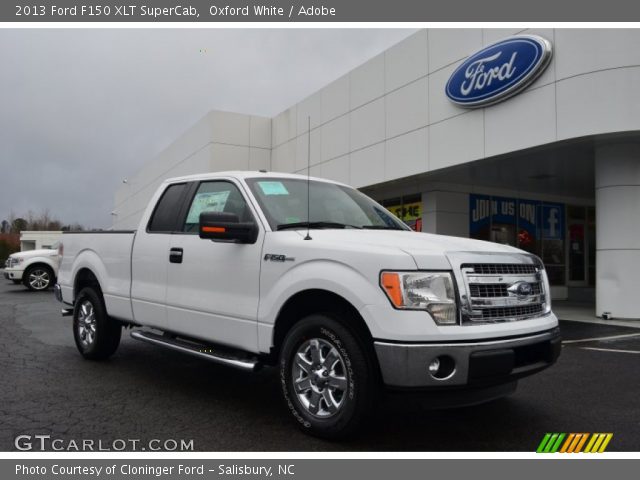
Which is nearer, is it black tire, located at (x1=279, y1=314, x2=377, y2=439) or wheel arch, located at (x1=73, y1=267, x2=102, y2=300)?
black tire, located at (x1=279, y1=314, x2=377, y2=439)

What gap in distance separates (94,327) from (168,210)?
1856 millimetres

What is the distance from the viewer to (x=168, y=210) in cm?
557

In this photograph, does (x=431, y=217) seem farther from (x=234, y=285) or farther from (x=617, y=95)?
(x=234, y=285)

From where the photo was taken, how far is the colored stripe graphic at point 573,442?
374 centimetres

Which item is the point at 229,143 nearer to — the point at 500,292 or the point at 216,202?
the point at 216,202

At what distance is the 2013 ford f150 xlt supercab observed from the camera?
3438mm

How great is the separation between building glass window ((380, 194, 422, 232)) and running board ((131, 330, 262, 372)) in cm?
1307

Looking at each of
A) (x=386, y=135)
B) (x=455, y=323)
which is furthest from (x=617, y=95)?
(x=455, y=323)

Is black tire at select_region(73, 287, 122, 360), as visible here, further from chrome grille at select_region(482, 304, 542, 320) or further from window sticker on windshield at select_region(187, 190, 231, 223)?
chrome grille at select_region(482, 304, 542, 320)

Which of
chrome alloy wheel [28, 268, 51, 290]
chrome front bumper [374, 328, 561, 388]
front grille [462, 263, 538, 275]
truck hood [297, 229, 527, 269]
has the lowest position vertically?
chrome alloy wheel [28, 268, 51, 290]

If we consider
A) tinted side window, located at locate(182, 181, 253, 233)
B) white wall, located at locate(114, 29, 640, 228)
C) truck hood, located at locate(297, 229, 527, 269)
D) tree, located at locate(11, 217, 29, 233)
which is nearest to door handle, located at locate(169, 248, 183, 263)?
tinted side window, located at locate(182, 181, 253, 233)

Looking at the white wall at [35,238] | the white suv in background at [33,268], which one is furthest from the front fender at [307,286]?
the white wall at [35,238]

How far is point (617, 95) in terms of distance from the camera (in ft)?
34.4

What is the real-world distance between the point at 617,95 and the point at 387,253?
925 centimetres
